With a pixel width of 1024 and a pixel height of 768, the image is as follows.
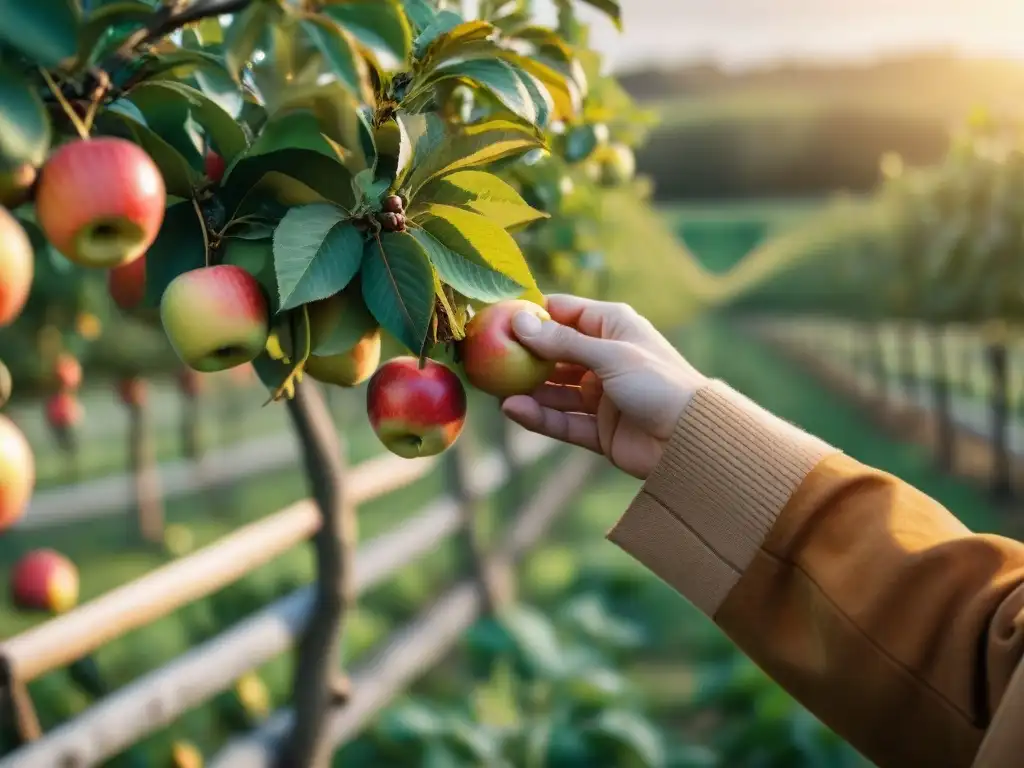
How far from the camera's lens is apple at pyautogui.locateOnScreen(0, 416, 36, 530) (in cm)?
103

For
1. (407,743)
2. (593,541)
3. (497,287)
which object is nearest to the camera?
(497,287)

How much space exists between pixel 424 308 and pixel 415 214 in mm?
146

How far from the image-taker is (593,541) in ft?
25.1

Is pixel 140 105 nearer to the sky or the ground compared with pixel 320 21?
nearer to the ground

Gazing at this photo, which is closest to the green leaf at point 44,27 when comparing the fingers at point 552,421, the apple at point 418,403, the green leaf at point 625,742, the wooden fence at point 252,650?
the apple at point 418,403

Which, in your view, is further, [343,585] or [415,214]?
[343,585]

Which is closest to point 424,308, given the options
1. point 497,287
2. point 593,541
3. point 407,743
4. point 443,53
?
point 497,287

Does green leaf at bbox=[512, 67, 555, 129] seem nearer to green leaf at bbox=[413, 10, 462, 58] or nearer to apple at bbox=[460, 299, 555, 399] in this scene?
green leaf at bbox=[413, 10, 462, 58]

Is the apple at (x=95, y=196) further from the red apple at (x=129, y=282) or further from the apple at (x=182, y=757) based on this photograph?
the apple at (x=182, y=757)

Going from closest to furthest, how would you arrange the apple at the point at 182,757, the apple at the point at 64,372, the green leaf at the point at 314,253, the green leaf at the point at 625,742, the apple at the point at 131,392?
the green leaf at the point at 314,253, the apple at the point at 182,757, the green leaf at the point at 625,742, the apple at the point at 64,372, the apple at the point at 131,392

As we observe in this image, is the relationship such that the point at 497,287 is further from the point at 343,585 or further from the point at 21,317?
the point at 21,317

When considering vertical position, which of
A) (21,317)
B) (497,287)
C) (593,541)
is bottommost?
(593,541)

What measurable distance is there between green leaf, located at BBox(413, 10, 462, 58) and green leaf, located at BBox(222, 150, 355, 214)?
0.53 ft

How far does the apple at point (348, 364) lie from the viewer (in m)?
1.18
